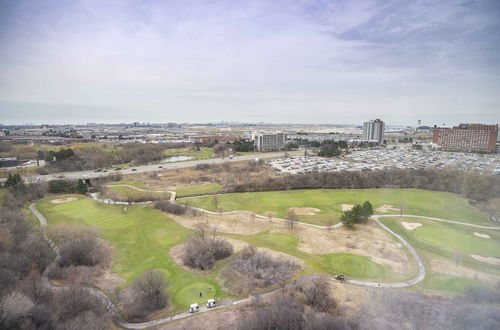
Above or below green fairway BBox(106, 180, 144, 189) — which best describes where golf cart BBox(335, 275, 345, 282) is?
below

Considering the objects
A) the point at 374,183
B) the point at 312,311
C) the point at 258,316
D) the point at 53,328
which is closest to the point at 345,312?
the point at 312,311

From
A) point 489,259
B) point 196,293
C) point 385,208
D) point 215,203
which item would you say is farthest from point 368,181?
point 196,293

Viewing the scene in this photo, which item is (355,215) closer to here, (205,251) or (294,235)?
(294,235)

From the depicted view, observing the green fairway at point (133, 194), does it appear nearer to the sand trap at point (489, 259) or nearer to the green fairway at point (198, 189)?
the green fairway at point (198, 189)

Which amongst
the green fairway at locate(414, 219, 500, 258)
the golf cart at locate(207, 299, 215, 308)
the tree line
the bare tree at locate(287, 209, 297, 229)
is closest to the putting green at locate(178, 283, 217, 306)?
the golf cart at locate(207, 299, 215, 308)

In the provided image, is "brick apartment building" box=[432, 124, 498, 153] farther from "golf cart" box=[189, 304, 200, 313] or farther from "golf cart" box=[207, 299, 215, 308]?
"golf cart" box=[189, 304, 200, 313]

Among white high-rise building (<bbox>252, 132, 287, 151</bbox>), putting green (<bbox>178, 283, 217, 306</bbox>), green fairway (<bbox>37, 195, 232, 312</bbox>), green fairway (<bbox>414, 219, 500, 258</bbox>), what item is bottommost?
putting green (<bbox>178, 283, 217, 306</bbox>)

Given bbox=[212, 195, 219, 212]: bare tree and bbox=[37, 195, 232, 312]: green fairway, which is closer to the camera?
bbox=[37, 195, 232, 312]: green fairway

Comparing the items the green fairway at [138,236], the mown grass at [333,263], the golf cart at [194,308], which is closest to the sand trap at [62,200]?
the green fairway at [138,236]
